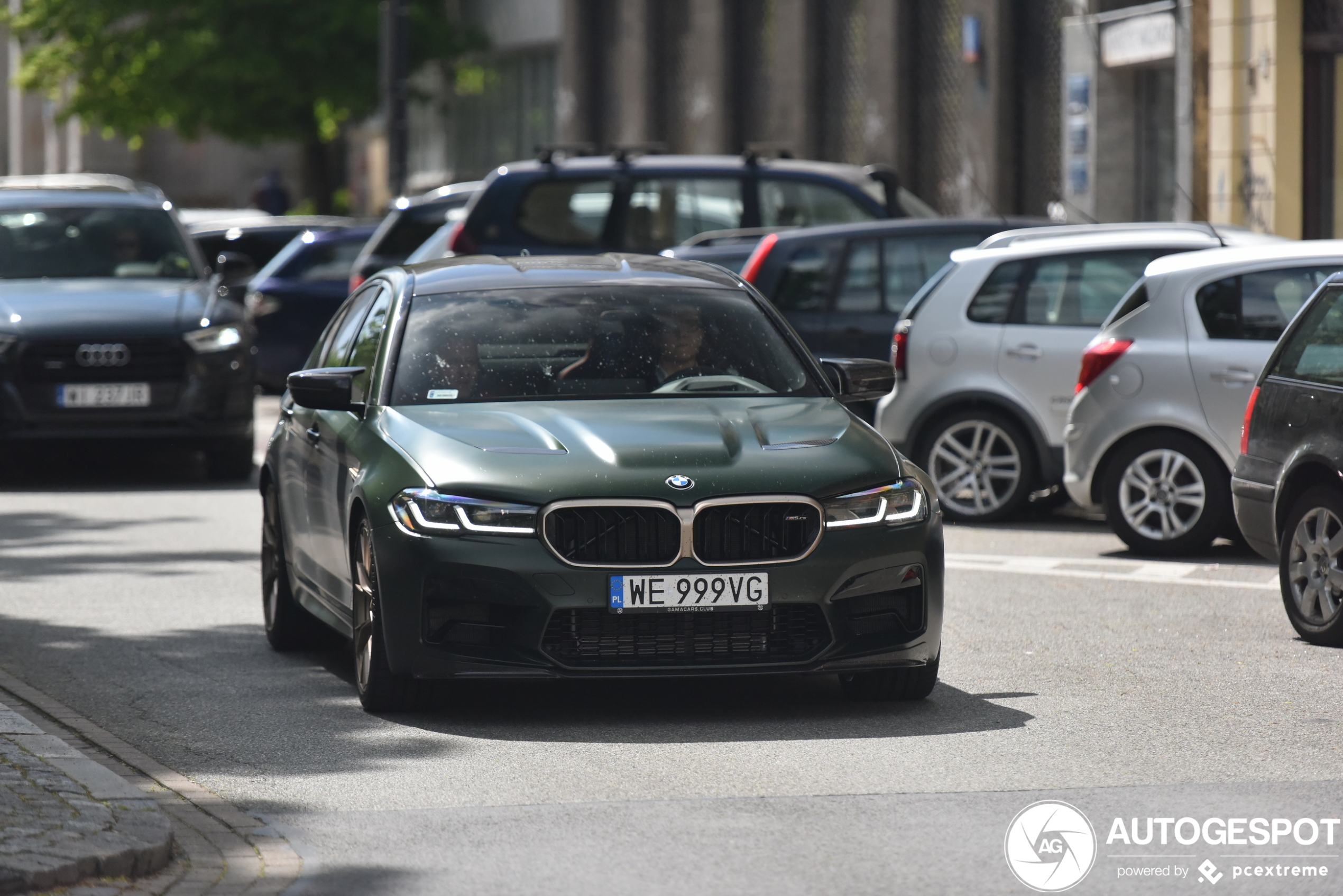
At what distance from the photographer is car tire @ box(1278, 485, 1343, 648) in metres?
8.73

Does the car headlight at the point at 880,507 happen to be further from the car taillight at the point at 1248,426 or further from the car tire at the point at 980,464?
the car tire at the point at 980,464

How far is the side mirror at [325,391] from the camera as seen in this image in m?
8.05

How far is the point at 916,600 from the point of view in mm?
7438

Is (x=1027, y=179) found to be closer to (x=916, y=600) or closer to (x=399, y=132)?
(x=399, y=132)

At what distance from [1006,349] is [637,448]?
A: 6.27 meters

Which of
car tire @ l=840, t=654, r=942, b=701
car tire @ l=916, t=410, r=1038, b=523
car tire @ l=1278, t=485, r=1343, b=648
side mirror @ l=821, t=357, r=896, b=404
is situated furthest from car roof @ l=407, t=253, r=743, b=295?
car tire @ l=916, t=410, r=1038, b=523

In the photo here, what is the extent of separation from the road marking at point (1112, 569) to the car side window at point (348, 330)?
356 cm

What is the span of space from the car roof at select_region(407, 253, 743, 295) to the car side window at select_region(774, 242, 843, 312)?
5564 millimetres

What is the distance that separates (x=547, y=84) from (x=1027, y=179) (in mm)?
14021

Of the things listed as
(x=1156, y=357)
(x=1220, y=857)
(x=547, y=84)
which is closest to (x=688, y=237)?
(x=1156, y=357)

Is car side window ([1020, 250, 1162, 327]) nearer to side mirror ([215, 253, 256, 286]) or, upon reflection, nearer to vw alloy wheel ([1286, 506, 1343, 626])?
vw alloy wheel ([1286, 506, 1343, 626])

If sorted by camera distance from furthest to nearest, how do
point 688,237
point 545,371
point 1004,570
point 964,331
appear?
point 688,237, point 964,331, point 1004,570, point 545,371

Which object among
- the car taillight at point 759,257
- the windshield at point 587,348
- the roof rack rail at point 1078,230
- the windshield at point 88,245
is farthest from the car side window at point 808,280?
the windshield at point 587,348

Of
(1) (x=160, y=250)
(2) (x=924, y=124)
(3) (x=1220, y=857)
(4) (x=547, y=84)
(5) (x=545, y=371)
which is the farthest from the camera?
(4) (x=547, y=84)
